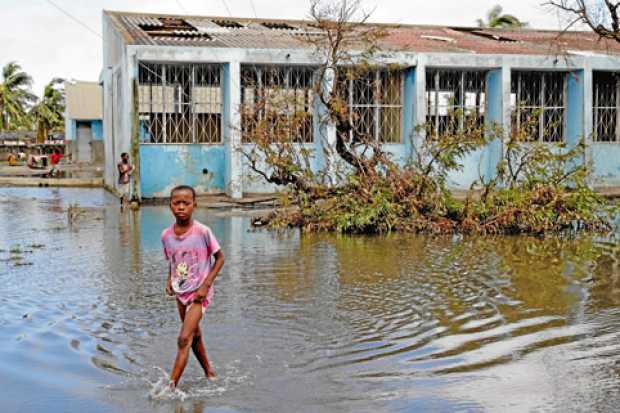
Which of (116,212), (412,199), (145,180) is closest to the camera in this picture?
(412,199)

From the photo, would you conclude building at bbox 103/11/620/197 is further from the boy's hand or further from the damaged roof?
the boy's hand

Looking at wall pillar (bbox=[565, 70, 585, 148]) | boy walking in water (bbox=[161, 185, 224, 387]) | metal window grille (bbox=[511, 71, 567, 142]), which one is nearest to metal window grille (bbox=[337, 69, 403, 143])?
metal window grille (bbox=[511, 71, 567, 142])

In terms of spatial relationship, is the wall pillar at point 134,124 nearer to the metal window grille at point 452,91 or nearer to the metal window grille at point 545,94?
the metal window grille at point 452,91

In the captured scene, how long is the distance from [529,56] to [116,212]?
42.7ft

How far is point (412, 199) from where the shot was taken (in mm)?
14352

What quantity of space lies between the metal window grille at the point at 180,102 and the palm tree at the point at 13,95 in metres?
41.3

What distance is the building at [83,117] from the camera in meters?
49.9

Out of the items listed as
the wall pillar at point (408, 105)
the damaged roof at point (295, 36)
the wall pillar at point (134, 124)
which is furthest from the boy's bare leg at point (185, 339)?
the wall pillar at point (408, 105)

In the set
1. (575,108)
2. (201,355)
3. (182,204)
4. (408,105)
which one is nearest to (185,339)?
(201,355)

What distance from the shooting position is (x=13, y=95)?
202ft

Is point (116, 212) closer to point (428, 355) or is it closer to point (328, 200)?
point (328, 200)

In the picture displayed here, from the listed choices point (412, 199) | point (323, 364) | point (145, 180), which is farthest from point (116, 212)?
point (323, 364)

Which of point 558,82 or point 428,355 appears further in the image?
point 558,82

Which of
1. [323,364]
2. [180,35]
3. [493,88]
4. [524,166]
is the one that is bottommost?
[323,364]
